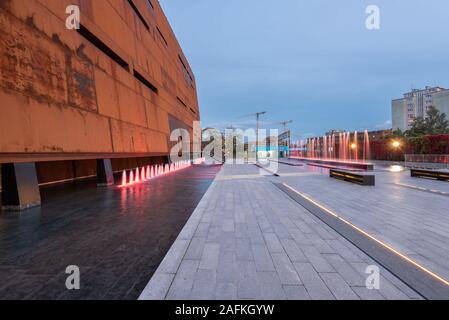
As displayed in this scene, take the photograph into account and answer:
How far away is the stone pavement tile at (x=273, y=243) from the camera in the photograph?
4.38 metres

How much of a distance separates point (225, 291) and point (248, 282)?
0.37 metres

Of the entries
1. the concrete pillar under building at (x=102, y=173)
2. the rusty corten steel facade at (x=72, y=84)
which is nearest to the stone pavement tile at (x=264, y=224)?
the rusty corten steel facade at (x=72, y=84)

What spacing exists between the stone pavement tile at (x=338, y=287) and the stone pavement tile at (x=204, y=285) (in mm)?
1465

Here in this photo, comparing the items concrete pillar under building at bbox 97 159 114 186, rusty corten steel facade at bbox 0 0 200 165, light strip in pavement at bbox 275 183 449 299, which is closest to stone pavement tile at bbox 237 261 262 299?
light strip in pavement at bbox 275 183 449 299

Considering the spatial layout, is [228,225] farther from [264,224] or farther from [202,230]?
[264,224]

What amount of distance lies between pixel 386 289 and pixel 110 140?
39.1 feet

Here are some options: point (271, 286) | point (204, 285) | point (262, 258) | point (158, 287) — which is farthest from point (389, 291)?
point (158, 287)

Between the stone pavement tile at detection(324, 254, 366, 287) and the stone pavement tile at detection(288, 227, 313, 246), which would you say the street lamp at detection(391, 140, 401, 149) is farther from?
the stone pavement tile at detection(324, 254, 366, 287)

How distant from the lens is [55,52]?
888 cm

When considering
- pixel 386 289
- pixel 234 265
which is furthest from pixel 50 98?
pixel 386 289

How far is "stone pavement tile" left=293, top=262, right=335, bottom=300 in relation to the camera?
116 inches

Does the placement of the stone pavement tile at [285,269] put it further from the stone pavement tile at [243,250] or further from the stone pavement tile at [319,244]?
the stone pavement tile at [319,244]

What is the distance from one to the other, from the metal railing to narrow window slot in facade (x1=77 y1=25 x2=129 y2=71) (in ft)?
87.7
